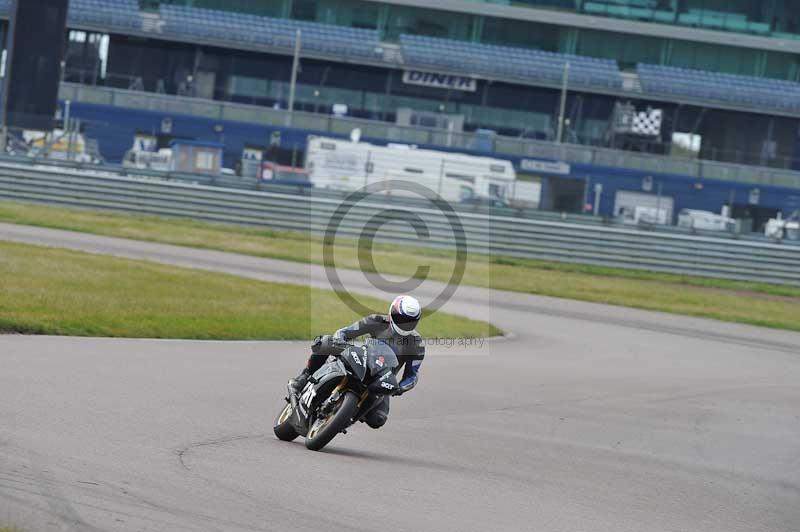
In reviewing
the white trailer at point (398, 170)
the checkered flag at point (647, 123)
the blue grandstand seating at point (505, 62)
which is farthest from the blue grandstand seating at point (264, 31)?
the white trailer at point (398, 170)

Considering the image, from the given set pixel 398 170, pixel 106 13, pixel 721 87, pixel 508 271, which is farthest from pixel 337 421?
pixel 721 87

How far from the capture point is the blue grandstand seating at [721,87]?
59281 mm

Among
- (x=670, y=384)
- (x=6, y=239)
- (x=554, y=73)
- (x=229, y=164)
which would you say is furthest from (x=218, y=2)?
(x=670, y=384)

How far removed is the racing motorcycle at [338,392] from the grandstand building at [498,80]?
4223cm

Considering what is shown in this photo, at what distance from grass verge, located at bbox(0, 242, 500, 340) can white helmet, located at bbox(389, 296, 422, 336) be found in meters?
6.05

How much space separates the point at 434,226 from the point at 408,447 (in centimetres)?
2498

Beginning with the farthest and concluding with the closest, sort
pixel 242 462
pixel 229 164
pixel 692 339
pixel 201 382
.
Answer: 1. pixel 229 164
2. pixel 692 339
3. pixel 201 382
4. pixel 242 462

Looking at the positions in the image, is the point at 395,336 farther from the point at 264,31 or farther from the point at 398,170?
the point at 264,31

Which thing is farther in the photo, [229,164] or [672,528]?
A: [229,164]

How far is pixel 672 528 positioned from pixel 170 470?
2.95m

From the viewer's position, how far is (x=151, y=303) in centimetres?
1702

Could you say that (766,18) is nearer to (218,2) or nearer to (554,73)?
(554,73)

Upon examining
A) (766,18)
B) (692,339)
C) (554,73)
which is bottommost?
(692,339)

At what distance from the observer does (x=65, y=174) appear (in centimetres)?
3362
